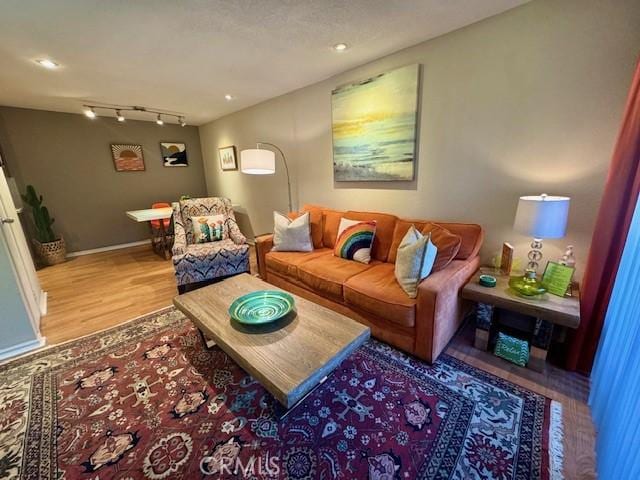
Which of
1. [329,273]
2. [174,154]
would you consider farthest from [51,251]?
[329,273]

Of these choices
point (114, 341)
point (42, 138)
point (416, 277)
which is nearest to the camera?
point (416, 277)

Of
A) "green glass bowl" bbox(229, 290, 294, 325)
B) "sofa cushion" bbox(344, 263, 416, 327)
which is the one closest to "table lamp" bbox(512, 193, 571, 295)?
"sofa cushion" bbox(344, 263, 416, 327)

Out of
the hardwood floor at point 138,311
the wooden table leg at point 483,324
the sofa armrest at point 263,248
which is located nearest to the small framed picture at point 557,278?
the wooden table leg at point 483,324

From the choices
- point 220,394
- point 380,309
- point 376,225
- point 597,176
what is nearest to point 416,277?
Result: point 380,309

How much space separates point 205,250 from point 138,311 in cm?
86

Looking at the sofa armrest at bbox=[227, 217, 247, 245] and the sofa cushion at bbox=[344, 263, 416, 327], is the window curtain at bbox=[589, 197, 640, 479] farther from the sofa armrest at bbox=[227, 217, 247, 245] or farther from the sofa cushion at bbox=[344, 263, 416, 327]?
the sofa armrest at bbox=[227, 217, 247, 245]

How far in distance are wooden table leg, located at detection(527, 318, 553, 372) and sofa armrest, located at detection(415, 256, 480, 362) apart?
46cm

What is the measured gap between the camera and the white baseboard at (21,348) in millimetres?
1968

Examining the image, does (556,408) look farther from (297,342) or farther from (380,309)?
(297,342)

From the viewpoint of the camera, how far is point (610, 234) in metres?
1.42

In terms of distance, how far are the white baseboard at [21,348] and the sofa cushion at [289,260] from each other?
193 centimetres

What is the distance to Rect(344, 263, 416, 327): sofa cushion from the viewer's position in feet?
5.68

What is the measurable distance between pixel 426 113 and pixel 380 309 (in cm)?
174

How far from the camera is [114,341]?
2.12 metres
